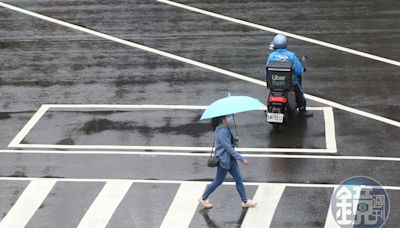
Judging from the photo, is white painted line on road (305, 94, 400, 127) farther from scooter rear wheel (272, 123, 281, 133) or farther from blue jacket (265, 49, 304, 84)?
scooter rear wheel (272, 123, 281, 133)

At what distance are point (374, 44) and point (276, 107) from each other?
6823 millimetres

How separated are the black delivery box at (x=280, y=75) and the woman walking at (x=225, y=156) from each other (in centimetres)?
369

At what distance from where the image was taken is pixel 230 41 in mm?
22047

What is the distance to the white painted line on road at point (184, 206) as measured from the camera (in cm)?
1222

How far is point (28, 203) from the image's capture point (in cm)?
1305

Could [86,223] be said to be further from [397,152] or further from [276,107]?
[397,152]

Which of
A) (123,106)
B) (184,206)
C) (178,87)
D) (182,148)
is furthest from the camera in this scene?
(178,87)

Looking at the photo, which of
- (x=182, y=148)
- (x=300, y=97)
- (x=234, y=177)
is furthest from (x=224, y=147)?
(x=300, y=97)

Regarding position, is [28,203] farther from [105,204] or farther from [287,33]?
[287,33]

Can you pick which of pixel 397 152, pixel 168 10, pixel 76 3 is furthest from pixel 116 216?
pixel 76 3

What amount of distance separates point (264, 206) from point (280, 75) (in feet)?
12.9

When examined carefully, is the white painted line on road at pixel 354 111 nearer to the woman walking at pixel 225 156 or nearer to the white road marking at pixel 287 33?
the white road marking at pixel 287 33
